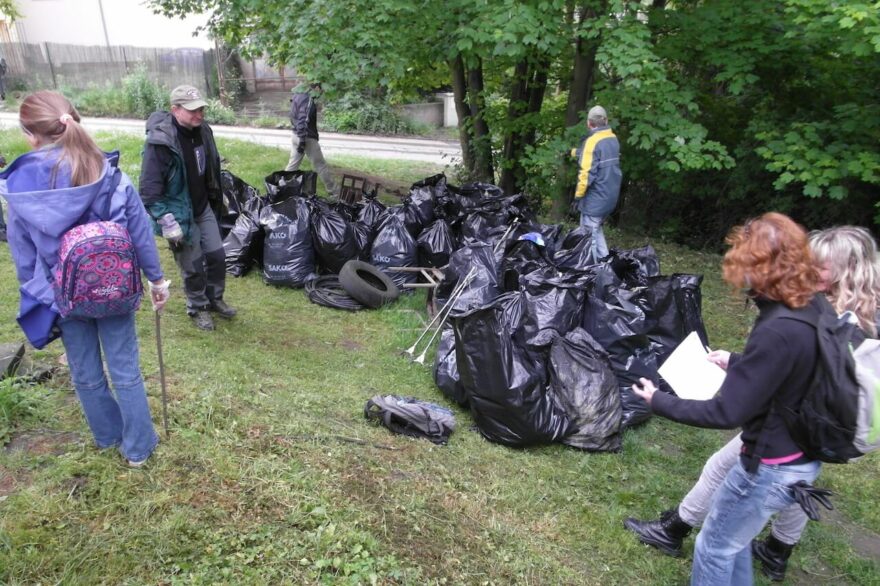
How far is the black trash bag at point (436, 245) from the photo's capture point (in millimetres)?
5500

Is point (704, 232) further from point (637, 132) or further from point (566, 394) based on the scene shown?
point (566, 394)

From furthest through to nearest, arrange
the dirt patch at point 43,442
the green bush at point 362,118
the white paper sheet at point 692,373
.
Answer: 1. the green bush at point 362,118
2. the dirt patch at point 43,442
3. the white paper sheet at point 692,373

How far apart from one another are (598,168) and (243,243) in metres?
3.41

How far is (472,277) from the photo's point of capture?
174 inches

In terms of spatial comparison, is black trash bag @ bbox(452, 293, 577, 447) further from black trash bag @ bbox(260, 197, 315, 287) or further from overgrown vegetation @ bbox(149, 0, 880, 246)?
overgrown vegetation @ bbox(149, 0, 880, 246)

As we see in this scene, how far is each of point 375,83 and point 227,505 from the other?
14.9ft

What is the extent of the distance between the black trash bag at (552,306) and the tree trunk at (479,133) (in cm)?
531

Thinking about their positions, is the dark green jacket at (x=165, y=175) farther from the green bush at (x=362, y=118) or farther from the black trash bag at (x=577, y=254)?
the green bush at (x=362, y=118)

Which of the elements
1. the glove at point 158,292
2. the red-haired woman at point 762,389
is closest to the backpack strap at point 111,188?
the glove at point 158,292

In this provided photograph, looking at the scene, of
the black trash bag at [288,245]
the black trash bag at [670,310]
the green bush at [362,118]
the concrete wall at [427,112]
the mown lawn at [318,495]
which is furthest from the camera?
the concrete wall at [427,112]

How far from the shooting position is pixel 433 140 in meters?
17.8

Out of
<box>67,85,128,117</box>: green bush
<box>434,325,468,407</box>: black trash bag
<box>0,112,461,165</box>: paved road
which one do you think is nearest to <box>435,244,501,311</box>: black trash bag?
<box>434,325,468,407</box>: black trash bag

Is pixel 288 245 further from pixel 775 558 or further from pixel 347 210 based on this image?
pixel 775 558

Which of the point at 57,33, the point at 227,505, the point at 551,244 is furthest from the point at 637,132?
the point at 57,33
